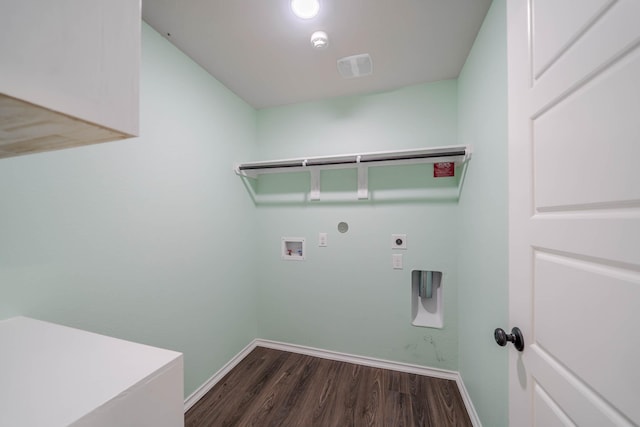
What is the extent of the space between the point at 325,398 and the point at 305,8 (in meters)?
2.51

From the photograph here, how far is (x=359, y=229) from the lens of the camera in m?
2.11

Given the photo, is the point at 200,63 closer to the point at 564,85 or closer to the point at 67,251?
the point at 67,251

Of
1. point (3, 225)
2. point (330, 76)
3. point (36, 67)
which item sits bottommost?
point (3, 225)

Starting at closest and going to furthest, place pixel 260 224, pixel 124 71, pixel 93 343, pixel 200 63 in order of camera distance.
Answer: pixel 124 71, pixel 93 343, pixel 200 63, pixel 260 224

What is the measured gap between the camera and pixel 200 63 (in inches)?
67.4

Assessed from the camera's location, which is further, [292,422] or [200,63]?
[200,63]

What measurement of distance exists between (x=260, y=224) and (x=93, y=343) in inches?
68.8

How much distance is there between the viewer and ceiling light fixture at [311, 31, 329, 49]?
4.54 ft

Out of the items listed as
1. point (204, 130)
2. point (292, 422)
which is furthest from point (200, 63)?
point (292, 422)

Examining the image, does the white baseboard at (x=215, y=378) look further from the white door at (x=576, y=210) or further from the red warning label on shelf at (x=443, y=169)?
the red warning label on shelf at (x=443, y=169)

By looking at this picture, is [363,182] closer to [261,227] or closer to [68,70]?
[261,227]

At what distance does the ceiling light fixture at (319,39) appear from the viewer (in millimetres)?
1384

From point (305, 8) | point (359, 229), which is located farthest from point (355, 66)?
point (359, 229)

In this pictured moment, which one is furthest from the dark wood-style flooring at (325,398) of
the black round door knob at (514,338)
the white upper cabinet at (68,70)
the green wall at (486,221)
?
the white upper cabinet at (68,70)
